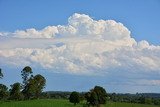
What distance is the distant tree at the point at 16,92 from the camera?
121250mm

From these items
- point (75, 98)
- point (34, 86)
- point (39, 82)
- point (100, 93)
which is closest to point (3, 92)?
point (34, 86)

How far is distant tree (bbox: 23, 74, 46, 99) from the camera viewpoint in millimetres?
121688

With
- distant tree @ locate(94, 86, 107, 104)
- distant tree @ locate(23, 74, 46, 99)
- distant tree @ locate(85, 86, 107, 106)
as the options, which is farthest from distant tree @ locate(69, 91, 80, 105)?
distant tree @ locate(23, 74, 46, 99)

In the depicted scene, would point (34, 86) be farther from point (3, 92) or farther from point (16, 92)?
point (3, 92)

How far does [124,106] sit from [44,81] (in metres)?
25.9

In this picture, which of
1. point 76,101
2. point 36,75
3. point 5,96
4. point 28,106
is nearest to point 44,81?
point 36,75

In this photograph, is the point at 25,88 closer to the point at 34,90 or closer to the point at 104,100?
the point at 34,90

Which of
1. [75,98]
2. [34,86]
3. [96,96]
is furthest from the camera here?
[34,86]

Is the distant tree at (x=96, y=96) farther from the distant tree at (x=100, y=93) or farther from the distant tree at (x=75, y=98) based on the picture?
the distant tree at (x=75, y=98)

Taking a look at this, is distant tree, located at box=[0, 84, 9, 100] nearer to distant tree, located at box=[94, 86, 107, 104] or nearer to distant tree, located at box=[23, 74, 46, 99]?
distant tree, located at box=[23, 74, 46, 99]

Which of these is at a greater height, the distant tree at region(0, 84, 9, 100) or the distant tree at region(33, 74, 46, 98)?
the distant tree at region(33, 74, 46, 98)

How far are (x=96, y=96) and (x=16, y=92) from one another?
104 ft

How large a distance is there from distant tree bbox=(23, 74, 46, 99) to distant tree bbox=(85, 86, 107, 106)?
26034 millimetres

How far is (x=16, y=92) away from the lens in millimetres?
122562
